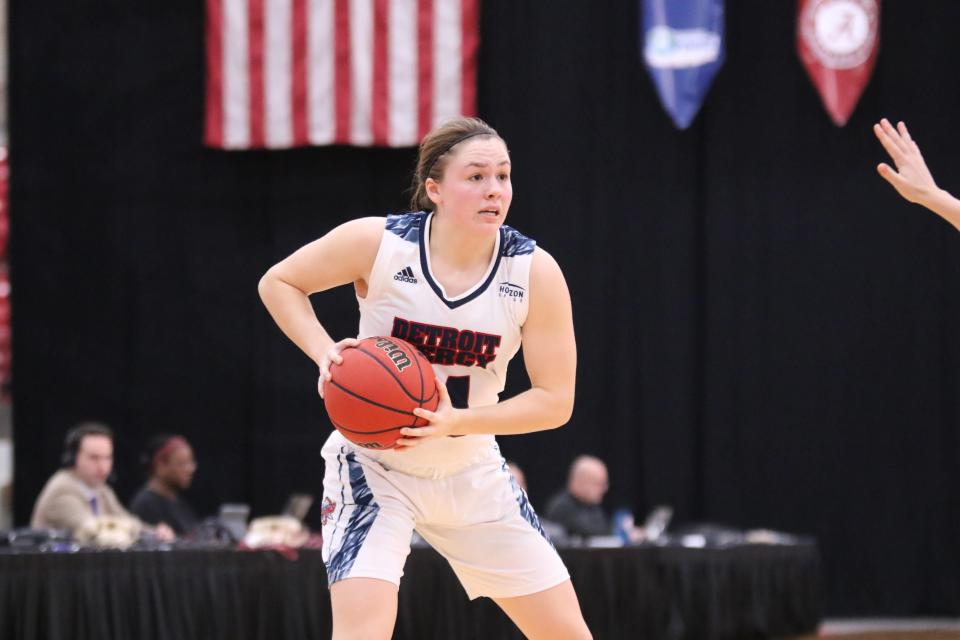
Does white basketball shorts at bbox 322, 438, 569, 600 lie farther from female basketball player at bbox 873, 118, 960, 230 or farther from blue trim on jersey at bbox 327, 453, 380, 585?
female basketball player at bbox 873, 118, 960, 230

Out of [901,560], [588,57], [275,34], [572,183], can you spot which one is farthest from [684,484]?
[275,34]

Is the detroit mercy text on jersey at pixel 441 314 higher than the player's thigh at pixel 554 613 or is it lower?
higher

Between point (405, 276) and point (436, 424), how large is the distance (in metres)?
0.52

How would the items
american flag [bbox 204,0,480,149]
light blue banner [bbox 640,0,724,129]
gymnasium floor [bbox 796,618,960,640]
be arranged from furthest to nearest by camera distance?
american flag [bbox 204,0,480,149], light blue banner [bbox 640,0,724,129], gymnasium floor [bbox 796,618,960,640]

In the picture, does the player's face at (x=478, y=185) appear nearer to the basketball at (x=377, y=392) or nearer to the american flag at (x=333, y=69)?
the basketball at (x=377, y=392)

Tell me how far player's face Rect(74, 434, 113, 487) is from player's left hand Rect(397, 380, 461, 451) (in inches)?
175

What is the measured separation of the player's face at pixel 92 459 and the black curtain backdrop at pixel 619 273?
10.9 ft

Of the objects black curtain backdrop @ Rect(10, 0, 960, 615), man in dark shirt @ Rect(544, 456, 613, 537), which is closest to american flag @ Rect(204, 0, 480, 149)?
black curtain backdrop @ Rect(10, 0, 960, 615)

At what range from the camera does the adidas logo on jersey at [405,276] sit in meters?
3.89

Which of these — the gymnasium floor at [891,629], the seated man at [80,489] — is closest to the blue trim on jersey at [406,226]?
the seated man at [80,489]

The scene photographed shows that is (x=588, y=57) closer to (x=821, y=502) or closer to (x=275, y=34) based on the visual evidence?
(x=275, y=34)

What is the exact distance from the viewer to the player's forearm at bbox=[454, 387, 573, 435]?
367 cm

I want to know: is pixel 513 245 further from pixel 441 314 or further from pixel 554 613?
pixel 554 613

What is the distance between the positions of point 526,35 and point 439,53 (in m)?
0.81
